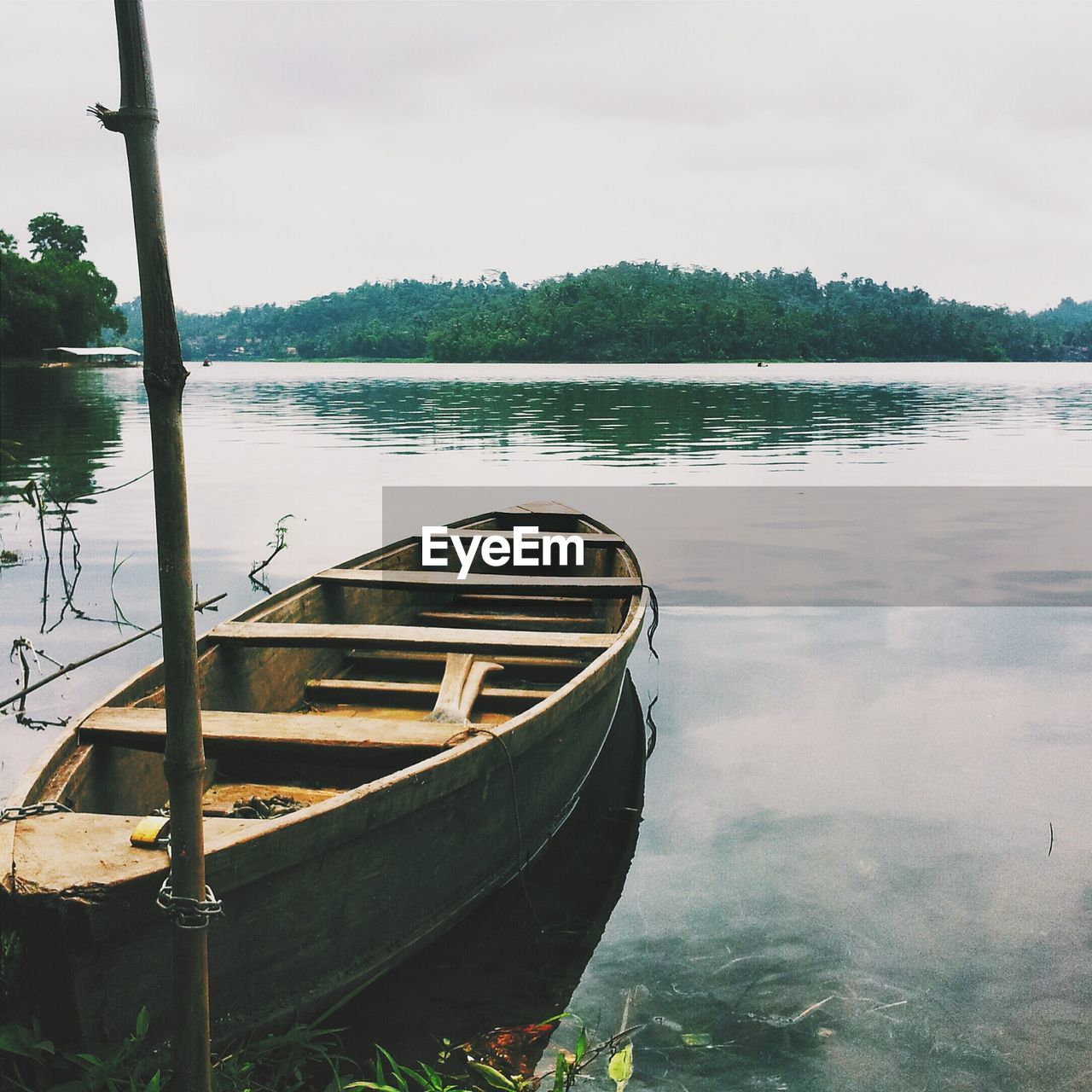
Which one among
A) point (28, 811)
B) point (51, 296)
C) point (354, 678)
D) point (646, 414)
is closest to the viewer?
point (28, 811)

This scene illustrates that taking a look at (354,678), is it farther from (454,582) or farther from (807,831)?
(807,831)

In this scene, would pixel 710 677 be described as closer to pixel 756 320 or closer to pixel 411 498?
pixel 411 498

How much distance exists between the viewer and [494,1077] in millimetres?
3760

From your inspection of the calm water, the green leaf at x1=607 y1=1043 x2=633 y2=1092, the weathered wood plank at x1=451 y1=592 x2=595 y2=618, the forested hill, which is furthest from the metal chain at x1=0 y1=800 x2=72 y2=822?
the forested hill

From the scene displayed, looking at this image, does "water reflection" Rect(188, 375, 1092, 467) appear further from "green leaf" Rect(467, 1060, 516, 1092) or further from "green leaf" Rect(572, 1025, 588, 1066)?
"green leaf" Rect(467, 1060, 516, 1092)

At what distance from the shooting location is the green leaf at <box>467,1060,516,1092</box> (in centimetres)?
364

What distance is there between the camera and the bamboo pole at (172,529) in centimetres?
240

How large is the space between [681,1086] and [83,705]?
529 cm

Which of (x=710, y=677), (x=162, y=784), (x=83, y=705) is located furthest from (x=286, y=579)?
(x=162, y=784)

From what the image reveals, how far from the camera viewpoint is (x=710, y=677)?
863 centimetres

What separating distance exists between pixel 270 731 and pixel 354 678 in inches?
97.1

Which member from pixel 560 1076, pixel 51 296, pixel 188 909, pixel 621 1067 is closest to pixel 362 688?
pixel 560 1076

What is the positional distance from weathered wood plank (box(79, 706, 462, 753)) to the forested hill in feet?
369

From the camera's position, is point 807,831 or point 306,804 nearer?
point 306,804
